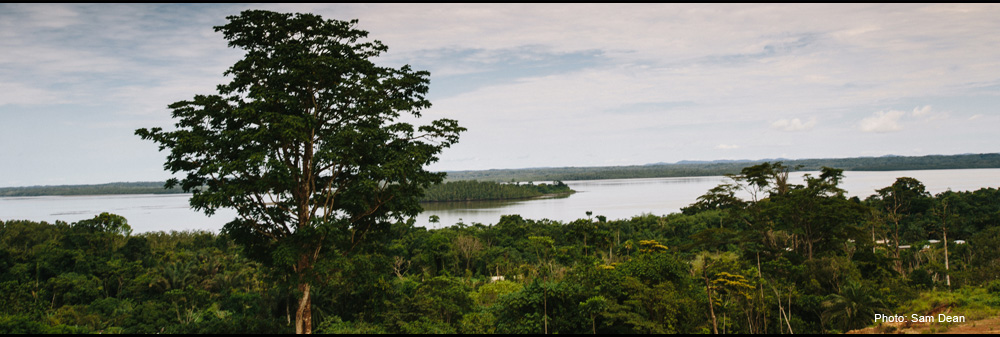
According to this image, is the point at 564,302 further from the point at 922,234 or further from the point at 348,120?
the point at 922,234

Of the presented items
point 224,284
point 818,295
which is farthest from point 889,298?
point 224,284

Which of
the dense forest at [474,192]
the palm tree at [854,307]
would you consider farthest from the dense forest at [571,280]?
the dense forest at [474,192]

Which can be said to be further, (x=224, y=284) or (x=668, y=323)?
(x=224, y=284)

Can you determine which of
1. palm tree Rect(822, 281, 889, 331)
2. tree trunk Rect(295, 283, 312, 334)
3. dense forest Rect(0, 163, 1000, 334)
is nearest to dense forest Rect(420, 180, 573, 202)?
dense forest Rect(0, 163, 1000, 334)

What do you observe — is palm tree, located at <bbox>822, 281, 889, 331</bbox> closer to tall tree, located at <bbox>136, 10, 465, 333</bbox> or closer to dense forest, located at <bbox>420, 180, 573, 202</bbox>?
tall tree, located at <bbox>136, 10, 465, 333</bbox>

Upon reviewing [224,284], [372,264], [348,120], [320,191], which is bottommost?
[224,284]

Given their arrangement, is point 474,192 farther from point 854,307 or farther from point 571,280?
point 854,307

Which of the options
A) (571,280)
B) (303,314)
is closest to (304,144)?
(303,314)
